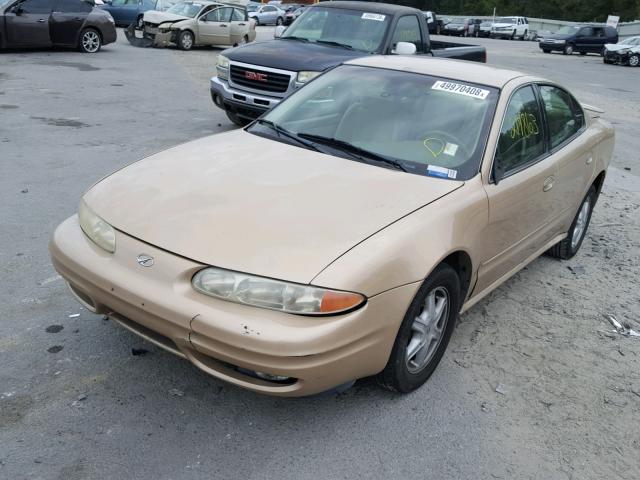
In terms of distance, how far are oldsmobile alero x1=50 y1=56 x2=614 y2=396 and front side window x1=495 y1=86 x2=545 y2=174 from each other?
0.6 inches

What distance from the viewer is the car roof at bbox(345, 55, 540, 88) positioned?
13.3 ft

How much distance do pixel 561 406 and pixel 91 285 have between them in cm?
248

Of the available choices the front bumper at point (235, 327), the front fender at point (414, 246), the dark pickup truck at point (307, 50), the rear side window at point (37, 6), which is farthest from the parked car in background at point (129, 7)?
the front bumper at point (235, 327)

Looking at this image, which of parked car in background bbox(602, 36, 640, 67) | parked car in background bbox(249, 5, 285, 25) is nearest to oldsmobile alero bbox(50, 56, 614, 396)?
parked car in background bbox(602, 36, 640, 67)

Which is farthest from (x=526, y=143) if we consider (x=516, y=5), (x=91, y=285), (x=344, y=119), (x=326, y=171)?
(x=516, y=5)

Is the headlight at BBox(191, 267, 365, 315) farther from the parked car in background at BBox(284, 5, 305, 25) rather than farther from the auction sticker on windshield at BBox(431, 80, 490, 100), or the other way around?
the parked car in background at BBox(284, 5, 305, 25)

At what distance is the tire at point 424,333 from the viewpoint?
2.98m

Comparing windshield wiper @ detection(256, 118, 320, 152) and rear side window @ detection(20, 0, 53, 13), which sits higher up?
windshield wiper @ detection(256, 118, 320, 152)

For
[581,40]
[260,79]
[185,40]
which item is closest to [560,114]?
[260,79]

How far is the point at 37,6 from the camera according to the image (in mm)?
15273

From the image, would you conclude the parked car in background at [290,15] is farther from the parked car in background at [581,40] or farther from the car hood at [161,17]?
the car hood at [161,17]

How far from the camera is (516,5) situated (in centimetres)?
7388

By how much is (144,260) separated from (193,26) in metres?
19.1

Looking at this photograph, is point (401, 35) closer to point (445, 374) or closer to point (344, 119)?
point (344, 119)
